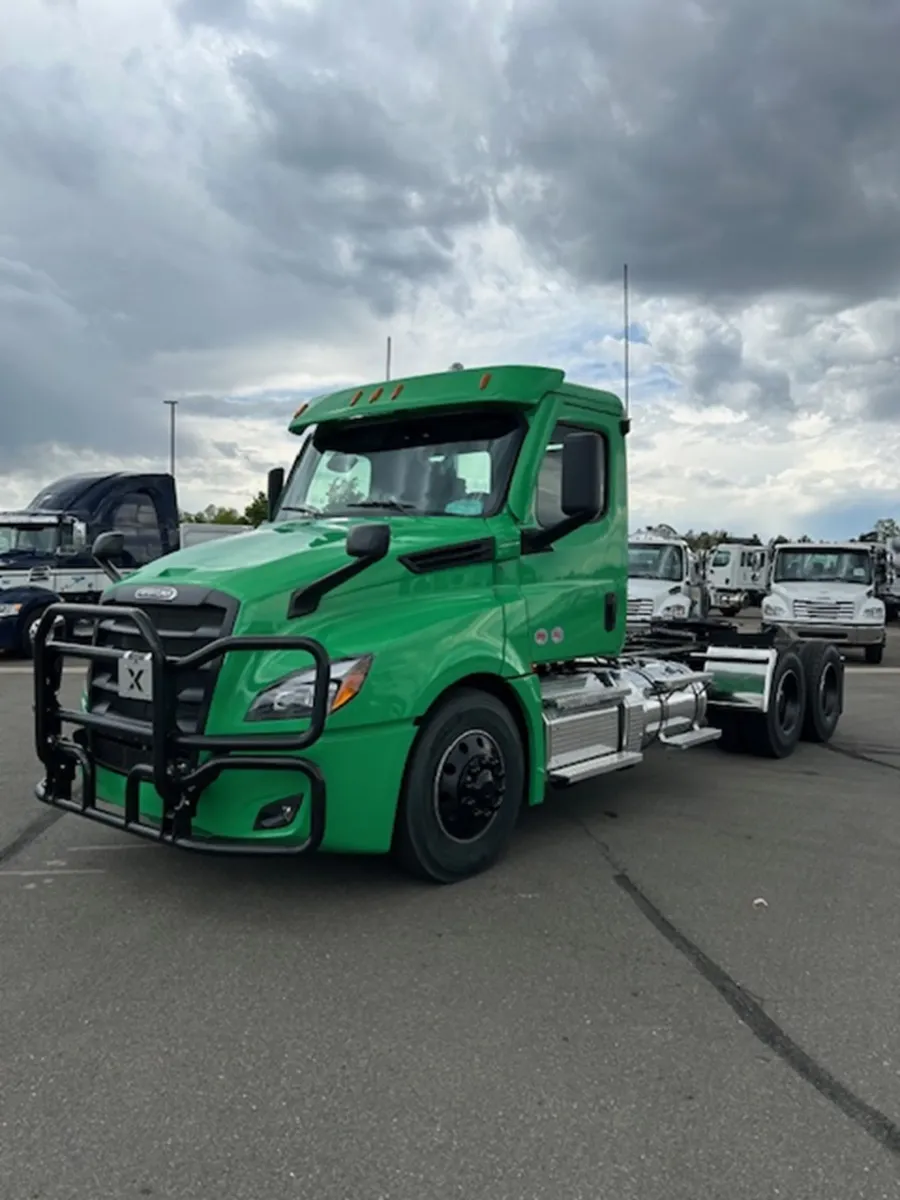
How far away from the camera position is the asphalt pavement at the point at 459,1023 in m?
2.73

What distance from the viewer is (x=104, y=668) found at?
4988 mm

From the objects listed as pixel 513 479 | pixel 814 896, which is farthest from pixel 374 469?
pixel 814 896

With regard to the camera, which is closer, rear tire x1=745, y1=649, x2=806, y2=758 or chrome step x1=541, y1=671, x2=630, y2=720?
chrome step x1=541, y1=671, x2=630, y2=720

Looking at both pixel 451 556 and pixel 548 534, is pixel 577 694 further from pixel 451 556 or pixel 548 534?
pixel 451 556

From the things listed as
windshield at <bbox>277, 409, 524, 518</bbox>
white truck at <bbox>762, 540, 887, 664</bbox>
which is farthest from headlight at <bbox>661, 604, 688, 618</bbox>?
windshield at <bbox>277, 409, 524, 518</bbox>

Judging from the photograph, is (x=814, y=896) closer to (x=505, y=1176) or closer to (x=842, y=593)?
(x=505, y=1176)

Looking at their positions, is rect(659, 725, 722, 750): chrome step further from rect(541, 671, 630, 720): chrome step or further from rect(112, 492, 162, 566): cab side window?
rect(112, 492, 162, 566): cab side window

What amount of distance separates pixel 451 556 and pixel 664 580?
1305 centimetres

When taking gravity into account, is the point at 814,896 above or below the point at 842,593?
below

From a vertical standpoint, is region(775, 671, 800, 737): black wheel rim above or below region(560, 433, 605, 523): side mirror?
below

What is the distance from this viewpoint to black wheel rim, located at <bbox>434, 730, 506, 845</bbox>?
4.87m

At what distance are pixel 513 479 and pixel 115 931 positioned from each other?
9.89ft

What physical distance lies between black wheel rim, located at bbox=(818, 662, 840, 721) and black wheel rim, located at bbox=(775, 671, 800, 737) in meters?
0.45

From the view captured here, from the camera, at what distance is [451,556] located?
16.8 feet
